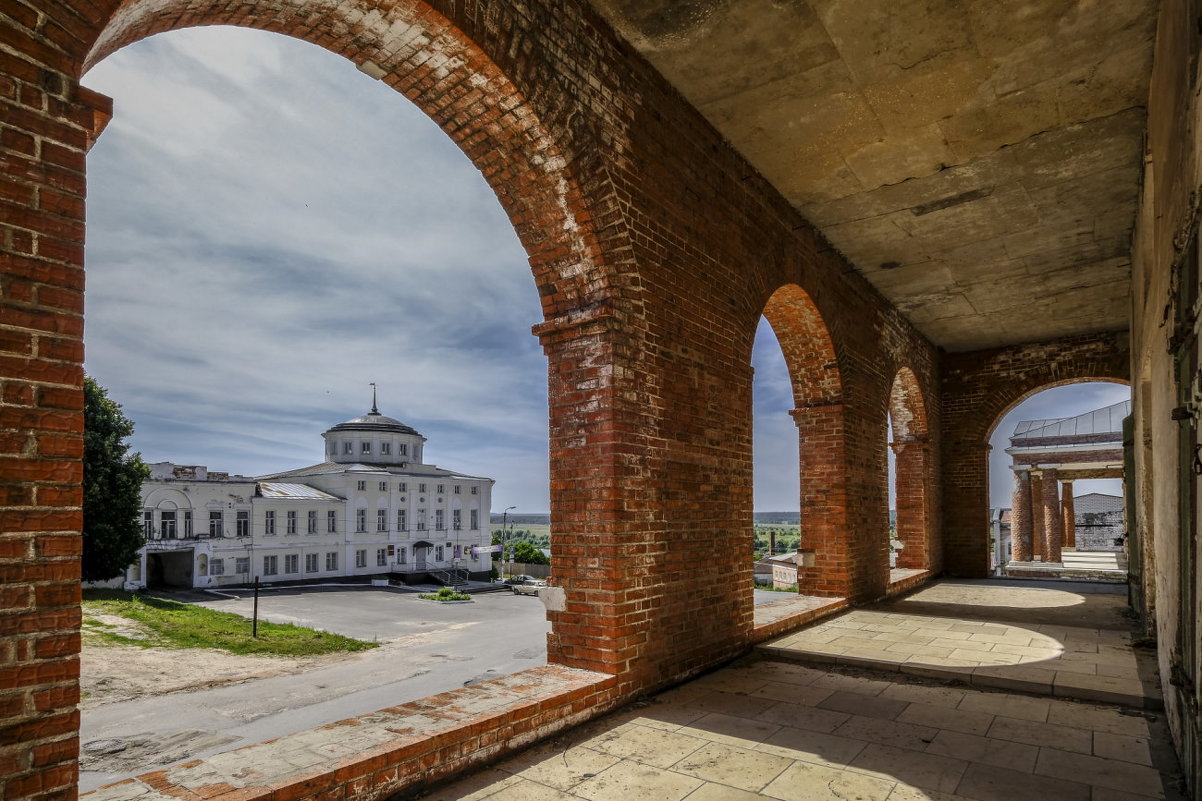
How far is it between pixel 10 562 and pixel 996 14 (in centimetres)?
513

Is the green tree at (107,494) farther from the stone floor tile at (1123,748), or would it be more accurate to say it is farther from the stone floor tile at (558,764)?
the stone floor tile at (1123,748)

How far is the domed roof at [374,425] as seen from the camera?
42781mm

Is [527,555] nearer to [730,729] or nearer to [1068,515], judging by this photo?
[1068,515]

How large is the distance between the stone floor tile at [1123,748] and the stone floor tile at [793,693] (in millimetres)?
1373

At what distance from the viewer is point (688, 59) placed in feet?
14.4

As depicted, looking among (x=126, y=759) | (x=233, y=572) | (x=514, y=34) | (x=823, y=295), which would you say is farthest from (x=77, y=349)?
(x=233, y=572)

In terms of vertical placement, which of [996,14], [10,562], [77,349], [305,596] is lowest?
[305,596]

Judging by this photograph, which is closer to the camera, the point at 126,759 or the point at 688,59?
the point at 688,59

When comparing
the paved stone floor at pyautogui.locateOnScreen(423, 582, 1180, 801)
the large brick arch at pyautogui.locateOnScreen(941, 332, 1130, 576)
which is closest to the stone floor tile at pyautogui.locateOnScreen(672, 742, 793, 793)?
the paved stone floor at pyautogui.locateOnScreen(423, 582, 1180, 801)

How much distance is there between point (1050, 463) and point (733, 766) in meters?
17.8

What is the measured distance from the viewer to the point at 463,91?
356 cm

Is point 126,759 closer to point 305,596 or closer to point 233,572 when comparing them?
point 305,596

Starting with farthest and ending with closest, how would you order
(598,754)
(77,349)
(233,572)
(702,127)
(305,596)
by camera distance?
(233,572), (305,596), (702,127), (598,754), (77,349)

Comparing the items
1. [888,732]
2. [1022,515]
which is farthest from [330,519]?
[888,732]
